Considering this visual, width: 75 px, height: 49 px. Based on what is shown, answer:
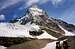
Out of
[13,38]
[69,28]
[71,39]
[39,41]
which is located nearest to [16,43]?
[13,38]

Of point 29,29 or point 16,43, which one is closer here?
point 16,43

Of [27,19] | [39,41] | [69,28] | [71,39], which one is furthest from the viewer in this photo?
[69,28]

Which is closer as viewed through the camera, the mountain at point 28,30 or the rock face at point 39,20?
the mountain at point 28,30

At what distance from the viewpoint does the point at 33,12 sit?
31172 mm

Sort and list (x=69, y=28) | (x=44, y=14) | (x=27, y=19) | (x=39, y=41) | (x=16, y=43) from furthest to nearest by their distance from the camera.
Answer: (x=69, y=28)
(x=44, y=14)
(x=27, y=19)
(x=39, y=41)
(x=16, y=43)

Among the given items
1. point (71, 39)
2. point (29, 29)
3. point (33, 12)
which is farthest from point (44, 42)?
point (33, 12)

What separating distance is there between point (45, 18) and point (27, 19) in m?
3.06

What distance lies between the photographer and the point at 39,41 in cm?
2180

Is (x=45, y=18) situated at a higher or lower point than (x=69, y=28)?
higher

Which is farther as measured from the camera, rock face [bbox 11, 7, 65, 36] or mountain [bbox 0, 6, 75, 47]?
rock face [bbox 11, 7, 65, 36]

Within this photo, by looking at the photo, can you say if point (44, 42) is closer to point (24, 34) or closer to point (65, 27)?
point (24, 34)

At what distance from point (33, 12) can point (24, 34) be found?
Result: 11.0 metres

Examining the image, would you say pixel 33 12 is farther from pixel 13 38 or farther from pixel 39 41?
pixel 13 38

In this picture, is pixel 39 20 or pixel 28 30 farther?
pixel 39 20
